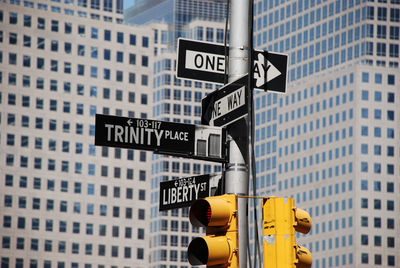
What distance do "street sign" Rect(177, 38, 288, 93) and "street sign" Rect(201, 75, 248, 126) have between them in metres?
0.23

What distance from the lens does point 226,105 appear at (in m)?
8.41

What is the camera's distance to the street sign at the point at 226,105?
816 centimetres

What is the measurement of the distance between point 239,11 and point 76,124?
15353 centimetres

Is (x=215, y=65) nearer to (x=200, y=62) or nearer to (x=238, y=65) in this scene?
(x=200, y=62)

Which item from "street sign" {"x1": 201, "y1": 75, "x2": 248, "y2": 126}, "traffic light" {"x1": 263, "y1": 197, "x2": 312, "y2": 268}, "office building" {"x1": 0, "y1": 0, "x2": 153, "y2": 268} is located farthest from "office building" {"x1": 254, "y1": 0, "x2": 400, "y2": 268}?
"traffic light" {"x1": 263, "y1": 197, "x2": 312, "y2": 268}

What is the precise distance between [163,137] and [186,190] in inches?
27.2

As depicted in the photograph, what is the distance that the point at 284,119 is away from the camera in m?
179

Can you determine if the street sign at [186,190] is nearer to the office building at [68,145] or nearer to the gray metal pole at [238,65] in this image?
the gray metal pole at [238,65]

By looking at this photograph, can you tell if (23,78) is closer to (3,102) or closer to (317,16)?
(3,102)

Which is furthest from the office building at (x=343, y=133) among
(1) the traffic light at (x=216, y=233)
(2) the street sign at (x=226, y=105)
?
(1) the traffic light at (x=216, y=233)

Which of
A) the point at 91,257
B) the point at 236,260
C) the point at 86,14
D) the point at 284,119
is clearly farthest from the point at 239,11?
the point at 86,14

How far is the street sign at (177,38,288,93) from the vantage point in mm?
8742

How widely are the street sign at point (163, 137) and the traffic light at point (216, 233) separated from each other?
998 mm

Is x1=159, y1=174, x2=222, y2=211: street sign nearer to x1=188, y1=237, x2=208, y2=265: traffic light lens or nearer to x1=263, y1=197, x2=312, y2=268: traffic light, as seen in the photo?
x1=188, y1=237, x2=208, y2=265: traffic light lens
